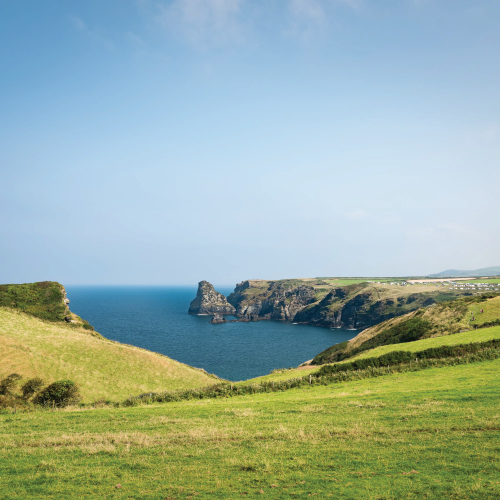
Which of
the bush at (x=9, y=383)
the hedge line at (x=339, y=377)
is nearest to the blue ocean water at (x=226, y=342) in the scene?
the hedge line at (x=339, y=377)

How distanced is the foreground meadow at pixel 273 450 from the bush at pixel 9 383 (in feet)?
49.4

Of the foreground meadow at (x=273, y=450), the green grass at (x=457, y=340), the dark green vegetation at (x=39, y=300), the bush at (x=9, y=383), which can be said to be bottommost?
the bush at (x=9, y=383)

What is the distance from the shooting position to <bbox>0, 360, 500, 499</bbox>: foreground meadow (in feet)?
41.0

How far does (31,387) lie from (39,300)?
36.5 metres

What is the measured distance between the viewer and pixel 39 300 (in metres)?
71.7

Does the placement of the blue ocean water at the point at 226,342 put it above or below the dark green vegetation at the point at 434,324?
below

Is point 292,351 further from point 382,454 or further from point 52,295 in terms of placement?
point 382,454

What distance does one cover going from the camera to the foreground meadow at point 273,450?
41.0ft

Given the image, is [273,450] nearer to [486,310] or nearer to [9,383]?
[9,383]

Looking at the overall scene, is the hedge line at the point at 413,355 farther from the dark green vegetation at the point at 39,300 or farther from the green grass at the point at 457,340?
the dark green vegetation at the point at 39,300

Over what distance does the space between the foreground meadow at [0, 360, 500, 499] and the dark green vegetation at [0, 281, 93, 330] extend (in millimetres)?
49378

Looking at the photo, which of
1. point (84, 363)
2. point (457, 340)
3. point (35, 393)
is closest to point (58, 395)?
point (35, 393)

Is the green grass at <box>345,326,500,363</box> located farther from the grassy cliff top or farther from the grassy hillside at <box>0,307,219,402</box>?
the grassy cliff top

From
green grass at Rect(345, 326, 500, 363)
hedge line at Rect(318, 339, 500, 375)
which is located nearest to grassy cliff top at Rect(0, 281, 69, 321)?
hedge line at Rect(318, 339, 500, 375)
